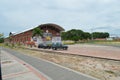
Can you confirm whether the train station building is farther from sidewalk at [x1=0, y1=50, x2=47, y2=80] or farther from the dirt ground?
sidewalk at [x1=0, y1=50, x2=47, y2=80]

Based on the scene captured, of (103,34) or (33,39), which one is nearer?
(33,39)

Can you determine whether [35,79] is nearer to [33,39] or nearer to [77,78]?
[77,78]

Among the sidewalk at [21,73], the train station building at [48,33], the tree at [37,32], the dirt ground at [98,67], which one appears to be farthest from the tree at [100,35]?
the sidewalk at [21,73]

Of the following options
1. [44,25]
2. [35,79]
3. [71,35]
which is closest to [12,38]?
[71,35]

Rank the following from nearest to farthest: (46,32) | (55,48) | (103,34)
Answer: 1. (55,48)
2. (46,32)
3. (103,34)

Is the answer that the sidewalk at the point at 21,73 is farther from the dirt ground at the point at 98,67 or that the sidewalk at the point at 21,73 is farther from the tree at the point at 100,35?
the tree at the point at 100,35

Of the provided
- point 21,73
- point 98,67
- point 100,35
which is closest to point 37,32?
point 98,67

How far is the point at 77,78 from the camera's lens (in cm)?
888

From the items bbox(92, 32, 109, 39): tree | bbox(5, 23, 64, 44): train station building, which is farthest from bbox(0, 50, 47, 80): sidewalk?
bbox(92, 32, 109, 39): tree

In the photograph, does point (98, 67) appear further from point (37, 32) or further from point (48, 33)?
point (48, 33)

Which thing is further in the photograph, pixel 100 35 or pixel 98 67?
pixel 100 35

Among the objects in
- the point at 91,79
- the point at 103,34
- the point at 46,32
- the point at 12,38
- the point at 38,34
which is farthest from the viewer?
the point at 103,34

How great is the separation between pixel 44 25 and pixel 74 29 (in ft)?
115

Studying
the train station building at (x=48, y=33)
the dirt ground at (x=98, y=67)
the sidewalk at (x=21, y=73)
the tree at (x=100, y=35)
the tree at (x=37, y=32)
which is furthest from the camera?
the tree at (x=100, y=35)
